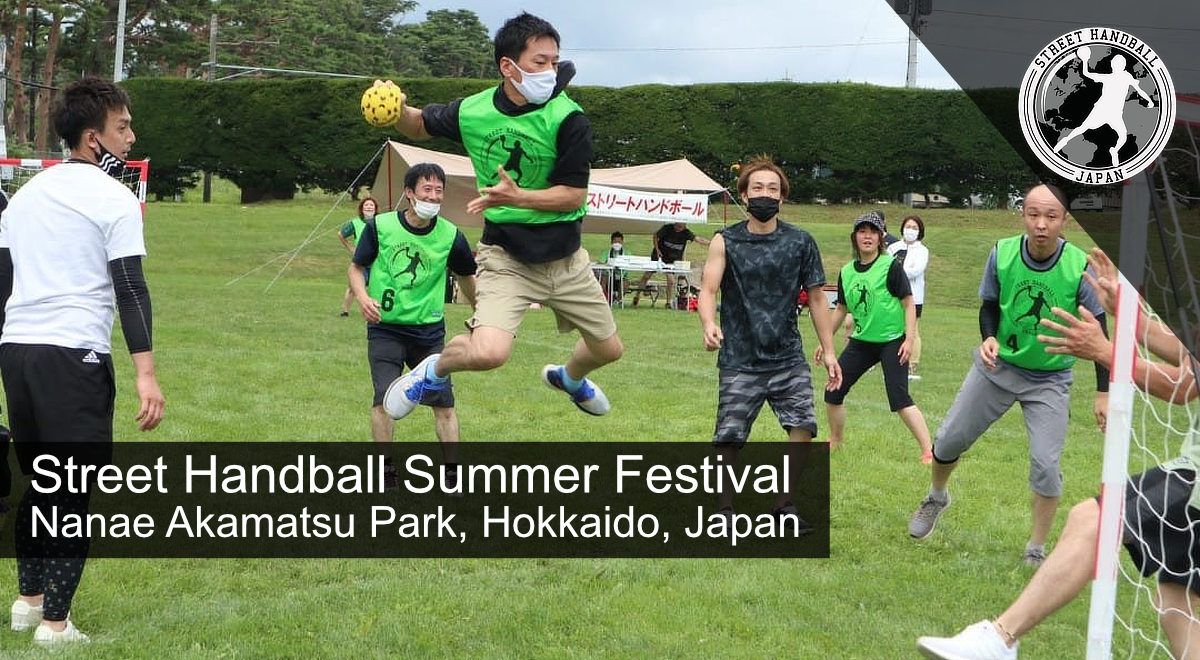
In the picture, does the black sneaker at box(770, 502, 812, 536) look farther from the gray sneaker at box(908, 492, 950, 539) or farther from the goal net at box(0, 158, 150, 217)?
the goal net at box(0, 158, 150, 217)

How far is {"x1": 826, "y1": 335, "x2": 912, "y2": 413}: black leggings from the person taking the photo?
883 cm

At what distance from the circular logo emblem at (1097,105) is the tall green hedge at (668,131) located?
110 ft

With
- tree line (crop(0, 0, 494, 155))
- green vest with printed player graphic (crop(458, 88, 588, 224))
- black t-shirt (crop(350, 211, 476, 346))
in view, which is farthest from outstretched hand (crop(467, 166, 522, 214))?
tree line (crop(0, 0, 494, 155))

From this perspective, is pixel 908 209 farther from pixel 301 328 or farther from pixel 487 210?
pixel 487 210

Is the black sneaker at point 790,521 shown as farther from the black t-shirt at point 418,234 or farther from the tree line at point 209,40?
the tree line at point 209,40

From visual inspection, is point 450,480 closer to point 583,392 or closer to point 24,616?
point 583,392

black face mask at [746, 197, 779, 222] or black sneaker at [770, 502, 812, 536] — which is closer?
black face mask at [746, 197, 779, 222]

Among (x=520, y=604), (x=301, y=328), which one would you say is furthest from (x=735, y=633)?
(x=301, y=328)

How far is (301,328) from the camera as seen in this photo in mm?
17250

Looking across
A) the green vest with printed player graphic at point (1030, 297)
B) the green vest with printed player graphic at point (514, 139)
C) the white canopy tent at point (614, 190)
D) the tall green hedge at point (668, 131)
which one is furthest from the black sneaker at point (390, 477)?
the tall green hedge at point (668, 131)

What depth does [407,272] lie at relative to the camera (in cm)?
754

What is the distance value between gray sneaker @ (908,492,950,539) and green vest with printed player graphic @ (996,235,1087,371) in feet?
3.21

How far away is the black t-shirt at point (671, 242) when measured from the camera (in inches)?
971

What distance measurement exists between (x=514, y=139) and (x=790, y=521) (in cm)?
267
